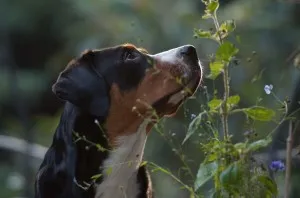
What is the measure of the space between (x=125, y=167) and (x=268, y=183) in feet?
3.08

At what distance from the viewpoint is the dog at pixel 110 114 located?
3.87 metres

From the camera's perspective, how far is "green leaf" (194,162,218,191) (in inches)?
127

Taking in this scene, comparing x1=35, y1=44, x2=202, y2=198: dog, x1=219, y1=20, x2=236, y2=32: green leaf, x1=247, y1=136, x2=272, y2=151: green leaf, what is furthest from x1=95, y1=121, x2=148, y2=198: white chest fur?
x1=247, y1=136, x2=272, y2=151: green leaf

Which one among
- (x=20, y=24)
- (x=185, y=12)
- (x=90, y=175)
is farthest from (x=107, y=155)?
(x=20, y=24)

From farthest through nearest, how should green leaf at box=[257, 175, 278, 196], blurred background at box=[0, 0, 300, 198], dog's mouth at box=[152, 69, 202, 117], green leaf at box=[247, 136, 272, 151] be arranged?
1. blurred background at box=[0, 0, 300, 198]
2. dog's mouth at box=[152, 69, 202, 117]
3. green leaf at box=[257, 175, 278, 196]
4. green leaf at box=[247, 136, 272, 151]

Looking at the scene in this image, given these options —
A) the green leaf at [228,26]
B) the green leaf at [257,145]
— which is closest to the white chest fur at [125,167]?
the green leaf at [228,26]

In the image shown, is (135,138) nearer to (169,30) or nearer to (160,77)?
(160,77)

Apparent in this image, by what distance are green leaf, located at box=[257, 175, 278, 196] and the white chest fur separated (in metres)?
0.88

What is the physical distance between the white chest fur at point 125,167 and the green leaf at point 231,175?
0.92 m

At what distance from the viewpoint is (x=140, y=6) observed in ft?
23.5

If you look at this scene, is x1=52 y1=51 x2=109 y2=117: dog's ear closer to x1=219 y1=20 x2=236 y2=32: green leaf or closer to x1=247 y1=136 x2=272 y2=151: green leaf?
x1=219 y1=20 x2=236 y2=32: green leaf

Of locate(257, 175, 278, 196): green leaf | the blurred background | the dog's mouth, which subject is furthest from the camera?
the blurred background

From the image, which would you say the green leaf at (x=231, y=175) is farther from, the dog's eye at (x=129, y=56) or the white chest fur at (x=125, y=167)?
the dog's eye at (x=129, y=56)

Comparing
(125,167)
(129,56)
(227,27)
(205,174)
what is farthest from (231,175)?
(129,56)
